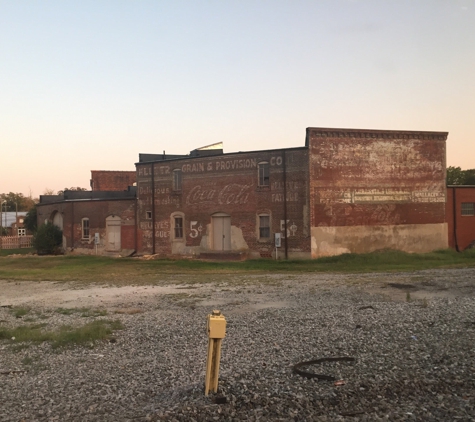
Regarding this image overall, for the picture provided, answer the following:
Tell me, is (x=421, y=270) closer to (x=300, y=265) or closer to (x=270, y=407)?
(x=300, y=265)

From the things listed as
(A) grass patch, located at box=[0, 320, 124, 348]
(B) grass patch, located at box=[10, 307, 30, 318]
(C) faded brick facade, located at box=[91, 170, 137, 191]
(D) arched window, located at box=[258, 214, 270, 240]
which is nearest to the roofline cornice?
(D) arched window, located at box=[258, 214, 270, 240]

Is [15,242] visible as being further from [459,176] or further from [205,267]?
[459,176]

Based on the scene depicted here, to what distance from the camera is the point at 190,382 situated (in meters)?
6.18

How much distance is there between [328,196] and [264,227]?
4.07m

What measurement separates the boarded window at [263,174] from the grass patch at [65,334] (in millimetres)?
17748

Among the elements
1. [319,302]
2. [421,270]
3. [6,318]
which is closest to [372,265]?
[421,270]

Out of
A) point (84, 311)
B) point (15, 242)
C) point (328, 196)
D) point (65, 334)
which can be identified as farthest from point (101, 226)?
point (65, 334)

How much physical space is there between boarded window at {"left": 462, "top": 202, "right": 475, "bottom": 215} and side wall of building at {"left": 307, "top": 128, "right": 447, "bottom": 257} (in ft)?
6.17

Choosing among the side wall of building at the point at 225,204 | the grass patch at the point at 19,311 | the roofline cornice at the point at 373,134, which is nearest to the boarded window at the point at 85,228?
the side wall of building at the point at 225,204

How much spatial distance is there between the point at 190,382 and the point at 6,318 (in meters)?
7.30

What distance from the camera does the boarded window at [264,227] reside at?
1055 inches

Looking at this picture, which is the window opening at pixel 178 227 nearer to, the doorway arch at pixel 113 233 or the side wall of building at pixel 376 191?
the doorway arch at pixel 113 233

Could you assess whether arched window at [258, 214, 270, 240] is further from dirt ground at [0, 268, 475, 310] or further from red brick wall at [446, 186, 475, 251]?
red brick wall at [446, 186, 475, 251]

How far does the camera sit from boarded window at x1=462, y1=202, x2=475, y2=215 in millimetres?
27969
